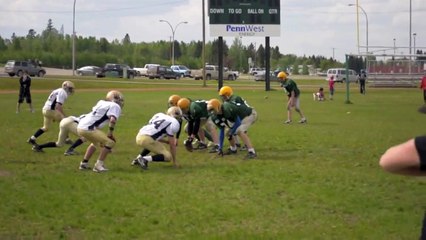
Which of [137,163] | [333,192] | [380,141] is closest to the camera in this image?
[333,192]

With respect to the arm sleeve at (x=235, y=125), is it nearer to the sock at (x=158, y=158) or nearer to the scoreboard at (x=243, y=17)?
the sock at (x=158, y=158)

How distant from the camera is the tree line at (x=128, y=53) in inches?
4631

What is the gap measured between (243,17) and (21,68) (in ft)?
101

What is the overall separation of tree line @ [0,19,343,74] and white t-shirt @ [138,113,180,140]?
101m

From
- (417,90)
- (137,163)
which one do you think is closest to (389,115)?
(137,163)

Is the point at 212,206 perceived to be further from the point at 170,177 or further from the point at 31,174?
the point at 31,174

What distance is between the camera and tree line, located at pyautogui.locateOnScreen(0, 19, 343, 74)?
117625 millimetres

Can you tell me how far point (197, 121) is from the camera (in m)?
15.1

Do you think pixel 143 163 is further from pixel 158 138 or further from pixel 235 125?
pixel 235 125

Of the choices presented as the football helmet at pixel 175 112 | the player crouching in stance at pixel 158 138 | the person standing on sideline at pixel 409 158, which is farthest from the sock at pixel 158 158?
the person standing on sideline at pixel 409 158

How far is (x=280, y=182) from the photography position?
11.0 meters

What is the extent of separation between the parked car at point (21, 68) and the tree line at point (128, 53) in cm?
4060

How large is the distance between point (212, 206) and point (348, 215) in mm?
1952

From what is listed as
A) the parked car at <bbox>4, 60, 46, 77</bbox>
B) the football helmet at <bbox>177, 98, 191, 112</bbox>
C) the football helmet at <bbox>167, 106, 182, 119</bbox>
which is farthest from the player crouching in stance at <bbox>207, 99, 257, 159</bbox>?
the parked car at <bbox>4, 60, 46, 77</bbox>
